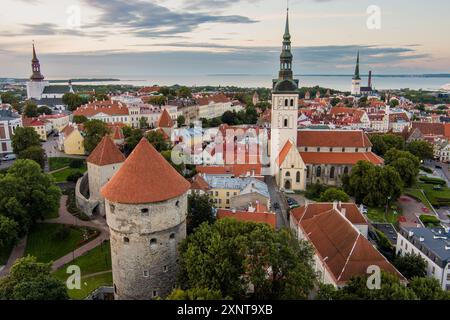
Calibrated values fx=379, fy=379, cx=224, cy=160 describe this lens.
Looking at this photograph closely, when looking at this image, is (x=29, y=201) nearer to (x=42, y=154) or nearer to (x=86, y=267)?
(x=86, y=267)

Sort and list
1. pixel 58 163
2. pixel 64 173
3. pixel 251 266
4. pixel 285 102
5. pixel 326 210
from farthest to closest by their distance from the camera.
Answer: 1. pixel 58 163
2. pixel 64 173
3. pixel 285 102
4. pixel 326 210
5. pixel 251 266

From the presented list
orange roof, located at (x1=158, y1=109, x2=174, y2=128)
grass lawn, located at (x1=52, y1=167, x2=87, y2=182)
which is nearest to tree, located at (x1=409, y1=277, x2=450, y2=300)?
grass lawn, located at (x1=52, y1=167, x2=87, y2=182)

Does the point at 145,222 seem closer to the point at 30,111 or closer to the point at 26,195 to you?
the point at 26,195

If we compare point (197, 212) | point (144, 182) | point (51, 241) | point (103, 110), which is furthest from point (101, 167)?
point (103, 110)

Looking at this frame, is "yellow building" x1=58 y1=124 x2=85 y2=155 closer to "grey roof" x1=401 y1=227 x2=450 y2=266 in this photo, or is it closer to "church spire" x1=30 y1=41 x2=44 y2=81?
"grey roof" x1=401 y1=227 x2=450 y2=266

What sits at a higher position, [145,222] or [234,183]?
[145,222]

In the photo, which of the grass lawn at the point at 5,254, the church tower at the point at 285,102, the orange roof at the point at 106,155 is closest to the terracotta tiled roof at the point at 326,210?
the church tower at the point at 285,102
